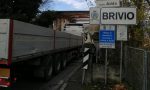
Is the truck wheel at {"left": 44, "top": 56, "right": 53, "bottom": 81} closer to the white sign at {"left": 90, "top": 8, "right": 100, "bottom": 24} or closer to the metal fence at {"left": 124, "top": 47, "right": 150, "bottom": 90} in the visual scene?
the white sign at {"left": 90, "top": 8, "right": 100, "bottom": 24}

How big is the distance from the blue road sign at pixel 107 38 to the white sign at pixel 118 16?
0.45m

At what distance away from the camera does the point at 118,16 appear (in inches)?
558

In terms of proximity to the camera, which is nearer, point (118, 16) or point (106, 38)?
point (118, 16)

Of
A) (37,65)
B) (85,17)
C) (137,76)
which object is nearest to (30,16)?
(85,17)

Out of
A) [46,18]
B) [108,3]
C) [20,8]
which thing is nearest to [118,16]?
[108,3]

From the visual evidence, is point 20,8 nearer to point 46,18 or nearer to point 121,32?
point 46,18

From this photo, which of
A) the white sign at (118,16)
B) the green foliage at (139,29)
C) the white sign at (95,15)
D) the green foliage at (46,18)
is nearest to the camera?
the white sign at (118,16)

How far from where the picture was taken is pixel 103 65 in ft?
51.2

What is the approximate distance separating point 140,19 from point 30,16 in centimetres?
2332

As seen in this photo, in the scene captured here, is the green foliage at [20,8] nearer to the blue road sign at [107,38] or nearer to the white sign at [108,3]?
the blue road sign at [107,38]

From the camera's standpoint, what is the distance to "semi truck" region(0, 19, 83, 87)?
1001 centimetres

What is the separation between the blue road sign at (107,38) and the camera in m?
14.4

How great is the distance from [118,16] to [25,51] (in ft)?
13.5

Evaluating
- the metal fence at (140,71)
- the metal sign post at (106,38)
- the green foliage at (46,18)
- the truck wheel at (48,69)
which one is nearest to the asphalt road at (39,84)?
the truck wheel at (48,69)
